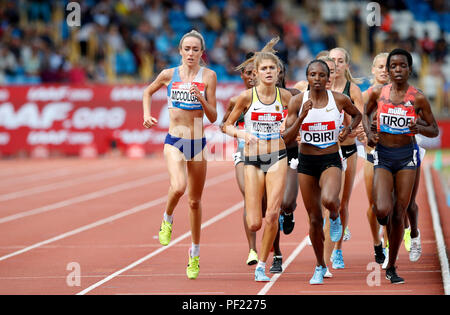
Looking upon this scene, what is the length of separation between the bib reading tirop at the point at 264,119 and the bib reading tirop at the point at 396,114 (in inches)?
37.8

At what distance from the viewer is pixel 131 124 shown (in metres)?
24.9

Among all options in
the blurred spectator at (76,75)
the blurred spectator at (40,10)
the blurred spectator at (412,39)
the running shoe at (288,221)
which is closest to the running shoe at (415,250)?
the running shoe at (288,221)

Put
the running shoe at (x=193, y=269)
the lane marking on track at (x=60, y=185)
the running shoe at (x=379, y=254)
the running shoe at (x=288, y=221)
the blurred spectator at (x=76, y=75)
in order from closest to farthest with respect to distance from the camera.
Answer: the running shoe at (x=193, y=269)
the running shoe at (x=379, y=254)
the running shoe at (x=288, y=221)
the lane marking on track at (x=60, y=185)
the blurred spectator at (x=76, y=75)

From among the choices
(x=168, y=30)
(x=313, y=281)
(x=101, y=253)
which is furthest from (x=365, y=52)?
(x=313, y=281)

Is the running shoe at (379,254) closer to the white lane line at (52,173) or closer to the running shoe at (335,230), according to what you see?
the running shoe at (335,230)

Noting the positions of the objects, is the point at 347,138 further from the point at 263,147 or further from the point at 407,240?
the point at 263,147

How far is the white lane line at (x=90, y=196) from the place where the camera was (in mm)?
15328

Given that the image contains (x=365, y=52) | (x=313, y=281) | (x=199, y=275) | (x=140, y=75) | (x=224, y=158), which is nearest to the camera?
(x=313, y=281)

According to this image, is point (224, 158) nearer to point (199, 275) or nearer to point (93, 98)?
point (93, 98)

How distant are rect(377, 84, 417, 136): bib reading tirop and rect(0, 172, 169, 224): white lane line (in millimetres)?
7800

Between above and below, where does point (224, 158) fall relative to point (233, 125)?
below

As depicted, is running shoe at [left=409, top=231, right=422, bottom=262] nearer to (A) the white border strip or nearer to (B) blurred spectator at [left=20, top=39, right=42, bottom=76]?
(A) the white border strip

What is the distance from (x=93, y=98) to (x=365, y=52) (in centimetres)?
844

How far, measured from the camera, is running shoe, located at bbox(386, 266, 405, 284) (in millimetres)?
8539
